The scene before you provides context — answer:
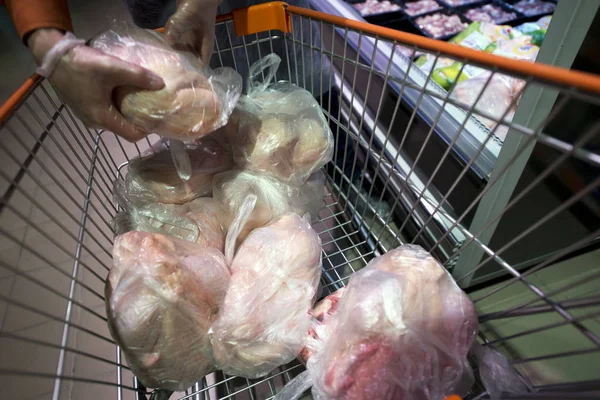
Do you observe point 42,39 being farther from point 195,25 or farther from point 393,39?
point 393,39

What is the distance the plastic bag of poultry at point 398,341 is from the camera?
469mm

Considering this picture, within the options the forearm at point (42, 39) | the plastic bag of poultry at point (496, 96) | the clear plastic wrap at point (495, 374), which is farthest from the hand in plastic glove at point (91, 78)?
the plastic bag of poultry at point (496, 96)

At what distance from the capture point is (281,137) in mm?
713

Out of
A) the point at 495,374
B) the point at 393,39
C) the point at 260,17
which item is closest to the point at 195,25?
the point at 260,17

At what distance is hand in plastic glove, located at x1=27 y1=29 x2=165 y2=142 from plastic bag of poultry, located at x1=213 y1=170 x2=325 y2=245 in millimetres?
203

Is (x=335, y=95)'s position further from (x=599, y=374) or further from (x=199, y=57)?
(x=599, y=374)

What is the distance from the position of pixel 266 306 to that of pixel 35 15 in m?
0.57

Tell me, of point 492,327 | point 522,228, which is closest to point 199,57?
point 522,228

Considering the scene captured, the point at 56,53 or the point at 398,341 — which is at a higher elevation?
the point at 56,53

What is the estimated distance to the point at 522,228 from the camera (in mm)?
847

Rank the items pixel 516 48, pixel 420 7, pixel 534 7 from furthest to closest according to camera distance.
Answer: pixel 420 7, pixel 534 7, pixel 516 48

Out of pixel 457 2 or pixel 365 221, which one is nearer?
pixel 365 221

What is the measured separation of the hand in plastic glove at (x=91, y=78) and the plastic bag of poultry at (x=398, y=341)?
0.44 meters

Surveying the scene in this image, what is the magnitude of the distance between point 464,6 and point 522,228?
112 centimetres
